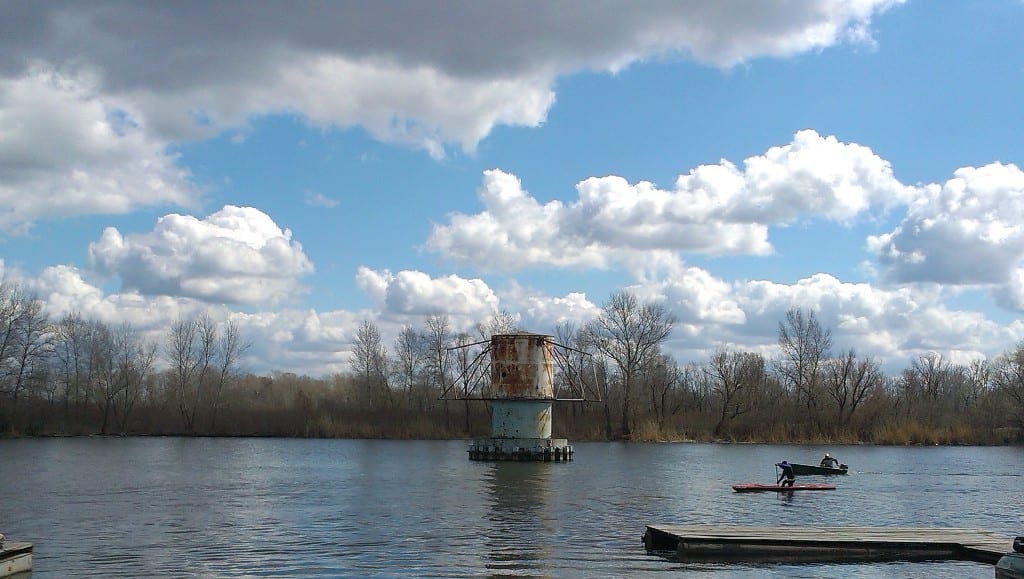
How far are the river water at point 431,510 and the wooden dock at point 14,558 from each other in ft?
2.80

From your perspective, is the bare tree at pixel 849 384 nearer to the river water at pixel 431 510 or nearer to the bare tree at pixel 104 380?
the river water at pixel 431 510

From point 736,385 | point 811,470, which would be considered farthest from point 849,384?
point 811,470

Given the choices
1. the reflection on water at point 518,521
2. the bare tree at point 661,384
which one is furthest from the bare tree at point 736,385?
the reflection on water at point 518,521

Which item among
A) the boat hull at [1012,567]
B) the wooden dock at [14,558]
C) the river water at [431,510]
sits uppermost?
the boat hull at [1012,567]

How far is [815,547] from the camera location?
2484 cm

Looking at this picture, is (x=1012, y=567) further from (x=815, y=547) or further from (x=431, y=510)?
(x=431, y=510)

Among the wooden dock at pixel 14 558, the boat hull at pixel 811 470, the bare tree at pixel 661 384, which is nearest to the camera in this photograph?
the wooden dock at pixel 14 558

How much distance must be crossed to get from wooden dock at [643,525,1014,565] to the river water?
0.80 metres

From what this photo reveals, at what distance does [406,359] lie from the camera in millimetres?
127562

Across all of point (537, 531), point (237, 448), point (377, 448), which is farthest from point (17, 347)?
point (537, 531)

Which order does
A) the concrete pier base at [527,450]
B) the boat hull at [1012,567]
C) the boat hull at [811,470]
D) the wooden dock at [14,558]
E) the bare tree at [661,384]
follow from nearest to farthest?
the boat hull at [1012,567] → the wooden dock at [14,558] → the boat hull at [811,470] → the concrete pier base at [527,450] → the bare tree at [661,384]

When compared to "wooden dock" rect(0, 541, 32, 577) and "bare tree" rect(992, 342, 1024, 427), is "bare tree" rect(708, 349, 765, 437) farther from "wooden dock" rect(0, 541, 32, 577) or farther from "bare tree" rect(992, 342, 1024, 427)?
"wooden dock" rect(0, 541, 32, 577)

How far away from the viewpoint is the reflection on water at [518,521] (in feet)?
80.6

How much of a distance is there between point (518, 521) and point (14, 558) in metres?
16.4
